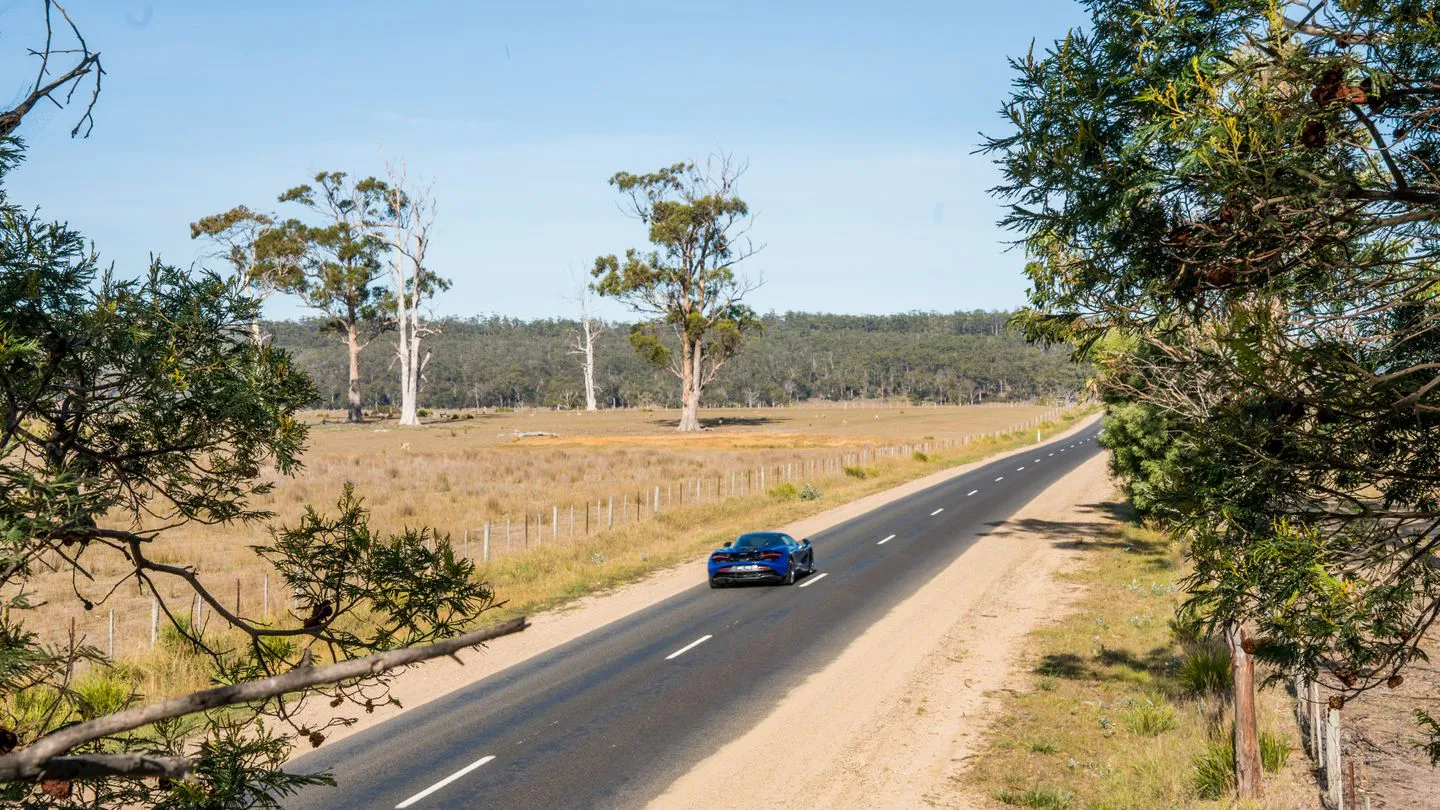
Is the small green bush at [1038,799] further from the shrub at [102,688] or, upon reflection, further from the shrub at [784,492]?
the shrub at [784,492]

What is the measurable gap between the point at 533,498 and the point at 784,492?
10651mm

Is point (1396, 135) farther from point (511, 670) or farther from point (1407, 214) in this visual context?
point (511, 670)

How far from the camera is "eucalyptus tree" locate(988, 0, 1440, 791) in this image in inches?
236

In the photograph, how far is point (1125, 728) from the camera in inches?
542

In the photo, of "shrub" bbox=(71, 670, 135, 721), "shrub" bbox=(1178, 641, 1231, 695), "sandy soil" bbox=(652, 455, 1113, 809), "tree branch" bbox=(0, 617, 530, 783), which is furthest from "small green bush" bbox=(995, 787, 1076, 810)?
"shrub" bbox=(71, 670, 135, 721)

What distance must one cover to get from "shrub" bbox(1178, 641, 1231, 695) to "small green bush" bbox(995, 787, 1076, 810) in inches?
181

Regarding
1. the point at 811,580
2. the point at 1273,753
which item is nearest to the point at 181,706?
the point at 1273,753

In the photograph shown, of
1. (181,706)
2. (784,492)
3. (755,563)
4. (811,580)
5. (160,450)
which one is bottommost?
(811,580)

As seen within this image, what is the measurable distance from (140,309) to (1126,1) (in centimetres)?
682

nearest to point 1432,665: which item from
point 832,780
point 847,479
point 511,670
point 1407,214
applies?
point 832,780

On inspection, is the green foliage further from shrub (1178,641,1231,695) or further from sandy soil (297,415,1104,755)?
shrub (1178,641,1231,695)

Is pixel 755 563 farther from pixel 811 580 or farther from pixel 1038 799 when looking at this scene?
pixel 1038 799

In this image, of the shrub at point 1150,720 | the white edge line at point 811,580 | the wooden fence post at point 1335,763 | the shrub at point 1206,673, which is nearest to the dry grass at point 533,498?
the white edge line at point 811,580

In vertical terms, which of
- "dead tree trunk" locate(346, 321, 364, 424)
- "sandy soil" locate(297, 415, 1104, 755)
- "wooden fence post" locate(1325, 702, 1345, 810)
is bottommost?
"sandy soil" locate(297, 415, 1104, 755)
